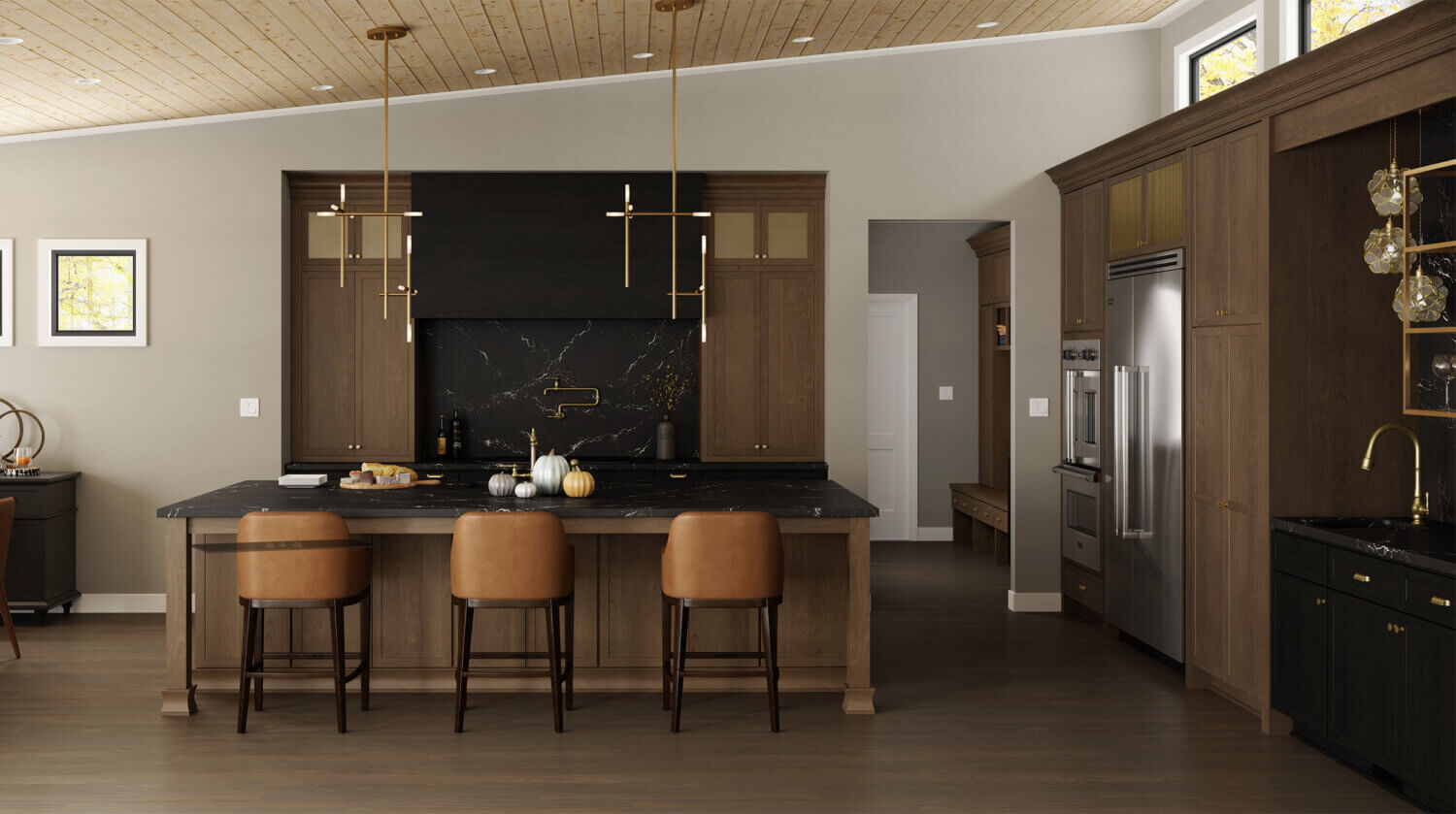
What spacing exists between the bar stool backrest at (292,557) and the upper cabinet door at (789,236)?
353 centimetres

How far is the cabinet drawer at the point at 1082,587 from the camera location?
6.02 m

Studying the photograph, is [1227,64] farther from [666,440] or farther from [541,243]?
[541,243]

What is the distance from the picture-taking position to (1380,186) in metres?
3.98

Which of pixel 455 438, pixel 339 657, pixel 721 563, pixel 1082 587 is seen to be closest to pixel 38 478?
pixel 455 438

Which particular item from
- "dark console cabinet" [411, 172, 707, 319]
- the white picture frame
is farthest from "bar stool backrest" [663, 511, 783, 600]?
the white picture frame

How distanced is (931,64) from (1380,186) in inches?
124

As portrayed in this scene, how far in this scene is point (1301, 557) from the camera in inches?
161

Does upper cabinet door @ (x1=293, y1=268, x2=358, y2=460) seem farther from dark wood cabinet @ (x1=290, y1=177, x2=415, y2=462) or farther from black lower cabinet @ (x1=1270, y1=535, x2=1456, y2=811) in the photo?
black lower cabinet @ (x1=1270, y1=535, x2=1456, y2=811)

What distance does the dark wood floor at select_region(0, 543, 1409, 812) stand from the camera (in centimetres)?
360

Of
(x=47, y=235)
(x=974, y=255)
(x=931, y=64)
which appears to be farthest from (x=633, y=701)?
(x=974, y=255)

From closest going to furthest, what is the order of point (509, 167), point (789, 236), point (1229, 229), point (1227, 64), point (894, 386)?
point (1229, 229)
point (1227, 64)
point (509, 167)
point (789, 236)
point (894, 386)

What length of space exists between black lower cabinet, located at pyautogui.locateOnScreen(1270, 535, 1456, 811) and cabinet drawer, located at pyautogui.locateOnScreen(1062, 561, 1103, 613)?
1.75 metres

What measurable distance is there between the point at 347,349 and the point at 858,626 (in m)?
3.93

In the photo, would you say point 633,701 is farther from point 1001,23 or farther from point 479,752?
point 1001,23
